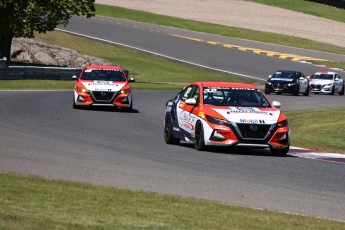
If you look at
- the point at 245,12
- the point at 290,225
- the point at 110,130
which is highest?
the point at 290,225

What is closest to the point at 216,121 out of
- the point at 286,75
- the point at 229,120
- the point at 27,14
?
the point at 229,120

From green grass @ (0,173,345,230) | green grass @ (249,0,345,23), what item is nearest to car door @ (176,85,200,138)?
green grass @ (0,173,345,230)

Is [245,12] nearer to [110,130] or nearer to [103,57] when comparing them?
[103,57]

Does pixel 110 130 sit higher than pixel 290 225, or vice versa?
pixel 290 225

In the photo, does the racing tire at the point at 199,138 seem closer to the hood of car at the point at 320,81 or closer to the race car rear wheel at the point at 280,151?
the race car rear wheel at the point at 280,151

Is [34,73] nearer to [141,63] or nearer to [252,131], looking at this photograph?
[141,63]

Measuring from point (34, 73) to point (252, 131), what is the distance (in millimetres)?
25376

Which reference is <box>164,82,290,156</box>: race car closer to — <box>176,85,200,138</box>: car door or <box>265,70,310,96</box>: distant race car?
<box>176,85,200,138</box>: car door

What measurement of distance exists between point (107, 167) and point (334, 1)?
216 feet

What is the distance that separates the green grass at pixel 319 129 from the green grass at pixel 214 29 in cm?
3349

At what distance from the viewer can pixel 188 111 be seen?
19047 mm

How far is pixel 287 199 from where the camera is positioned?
40.5ft

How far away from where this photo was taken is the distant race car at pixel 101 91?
28.5m

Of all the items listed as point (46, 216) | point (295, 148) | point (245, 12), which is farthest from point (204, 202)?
point (245, 12)
